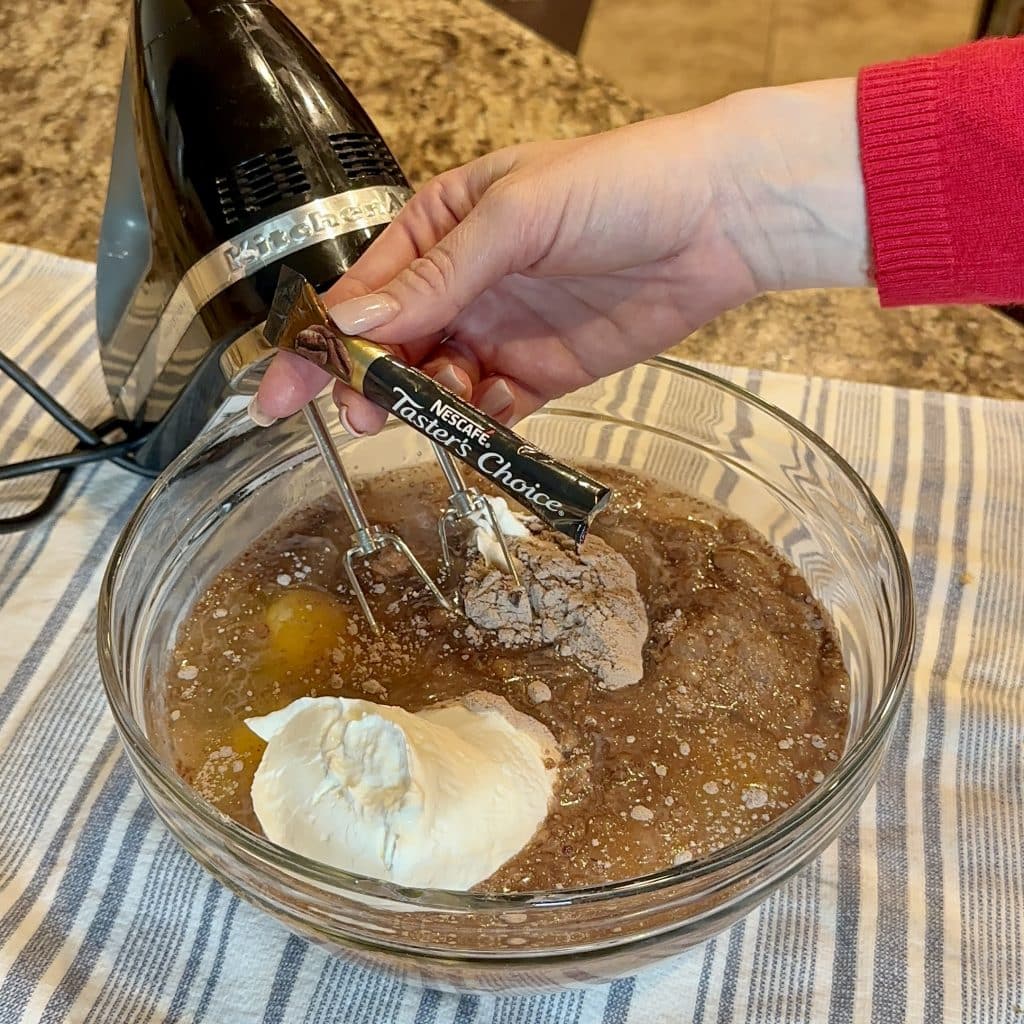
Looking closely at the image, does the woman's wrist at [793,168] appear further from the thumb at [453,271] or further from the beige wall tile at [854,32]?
the beige wall tile at [854,32]

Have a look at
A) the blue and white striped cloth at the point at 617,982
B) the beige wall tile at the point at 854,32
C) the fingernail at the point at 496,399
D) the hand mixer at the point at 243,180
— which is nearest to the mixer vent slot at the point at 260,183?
the hand mixer at the point at 243,180

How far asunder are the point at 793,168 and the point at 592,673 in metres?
0.37

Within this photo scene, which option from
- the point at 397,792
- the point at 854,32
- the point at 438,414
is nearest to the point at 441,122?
the point at 438,414

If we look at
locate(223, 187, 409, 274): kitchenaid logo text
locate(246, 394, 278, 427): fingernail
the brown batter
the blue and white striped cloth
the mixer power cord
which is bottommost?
the blue and white striped cloth

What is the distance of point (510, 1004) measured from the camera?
2.01 feet

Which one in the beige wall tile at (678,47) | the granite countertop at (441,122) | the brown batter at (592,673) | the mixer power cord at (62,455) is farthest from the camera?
the beige wall tile at (678,47)

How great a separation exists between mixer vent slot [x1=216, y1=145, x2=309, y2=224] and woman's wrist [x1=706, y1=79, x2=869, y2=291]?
283 mm

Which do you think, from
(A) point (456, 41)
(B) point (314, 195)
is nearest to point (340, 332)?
(B) point (314, 195)

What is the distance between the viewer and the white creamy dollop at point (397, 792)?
54cm

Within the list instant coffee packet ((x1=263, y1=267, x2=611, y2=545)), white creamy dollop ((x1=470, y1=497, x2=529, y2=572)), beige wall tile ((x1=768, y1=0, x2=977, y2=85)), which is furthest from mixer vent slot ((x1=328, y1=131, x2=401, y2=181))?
beige wall tile ((x1=768, y1=0, x2=977, y2=85))

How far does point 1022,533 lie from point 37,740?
0.76 meters

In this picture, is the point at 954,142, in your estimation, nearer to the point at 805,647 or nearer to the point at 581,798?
the point at 805,647

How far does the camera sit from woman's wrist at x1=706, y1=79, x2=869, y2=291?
0.74 meters

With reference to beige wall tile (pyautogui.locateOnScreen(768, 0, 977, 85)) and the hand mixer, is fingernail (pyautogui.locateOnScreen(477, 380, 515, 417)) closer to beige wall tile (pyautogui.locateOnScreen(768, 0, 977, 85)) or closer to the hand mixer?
the hand mixer
